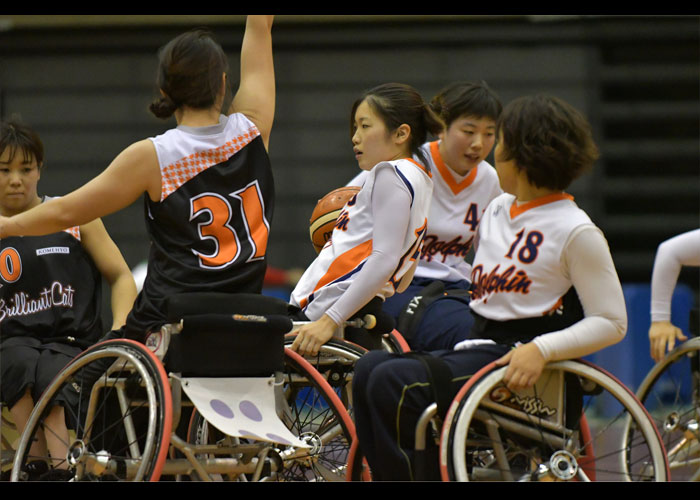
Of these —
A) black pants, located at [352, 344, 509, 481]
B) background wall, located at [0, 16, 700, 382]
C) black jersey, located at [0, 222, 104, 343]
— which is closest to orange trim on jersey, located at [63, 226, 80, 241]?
black jersey, located at [0, 222, 104, 343]

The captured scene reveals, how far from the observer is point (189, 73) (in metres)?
3.20

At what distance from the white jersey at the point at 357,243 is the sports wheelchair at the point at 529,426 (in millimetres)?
922

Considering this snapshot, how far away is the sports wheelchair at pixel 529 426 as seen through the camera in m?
2.63

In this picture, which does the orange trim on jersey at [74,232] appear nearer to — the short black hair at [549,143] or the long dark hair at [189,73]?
the long dark hair at [189,73]

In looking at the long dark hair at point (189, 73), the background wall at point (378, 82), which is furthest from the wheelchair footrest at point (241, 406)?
the background wall at point (378, 82)

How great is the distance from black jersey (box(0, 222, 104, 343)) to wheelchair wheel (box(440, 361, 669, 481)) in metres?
1.72

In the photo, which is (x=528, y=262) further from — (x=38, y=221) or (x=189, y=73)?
(x=38, y=221)

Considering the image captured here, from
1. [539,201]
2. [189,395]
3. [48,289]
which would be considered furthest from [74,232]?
[539,201]

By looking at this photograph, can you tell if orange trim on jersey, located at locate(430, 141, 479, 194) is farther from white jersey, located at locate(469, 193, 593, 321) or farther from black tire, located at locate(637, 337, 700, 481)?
white jersey, located at locate(469, 193, 593, 321)

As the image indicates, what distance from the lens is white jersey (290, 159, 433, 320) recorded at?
3656mm

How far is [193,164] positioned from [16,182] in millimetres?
1097

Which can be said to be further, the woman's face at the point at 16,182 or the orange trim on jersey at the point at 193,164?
the woman's face at the point at 16,182
